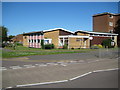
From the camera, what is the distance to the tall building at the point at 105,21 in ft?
143

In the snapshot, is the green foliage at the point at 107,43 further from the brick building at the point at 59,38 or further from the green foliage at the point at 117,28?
the green foliage at the point at 117,28

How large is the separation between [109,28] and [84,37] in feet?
53.0

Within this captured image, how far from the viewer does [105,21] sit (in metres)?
43.8

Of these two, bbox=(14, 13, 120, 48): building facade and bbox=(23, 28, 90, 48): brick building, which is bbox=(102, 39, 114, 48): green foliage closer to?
bbox=(14, 13, 120, 48): building facade

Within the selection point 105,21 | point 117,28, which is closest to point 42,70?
point 105,21

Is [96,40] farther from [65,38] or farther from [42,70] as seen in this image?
[42,70]

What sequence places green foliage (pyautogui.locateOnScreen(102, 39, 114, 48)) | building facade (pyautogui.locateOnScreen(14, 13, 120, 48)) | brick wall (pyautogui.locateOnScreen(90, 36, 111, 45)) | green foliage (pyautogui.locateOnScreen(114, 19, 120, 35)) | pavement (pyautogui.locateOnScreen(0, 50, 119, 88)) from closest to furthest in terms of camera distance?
pavement (pyautogui.locateOnScreen(0, 50, 119, 88)), building facade (pyautogui.locateOnScreen(14, 13, 120, 48)), green foliage (pyautogui.locateOnScreen(102, 39, 114, 48)), brick wall (pyautogui.locateOnScreen(90, 36, 111, 45)), green foliage (pyautogui.locateOnScreen(114, 19, 120, 35))

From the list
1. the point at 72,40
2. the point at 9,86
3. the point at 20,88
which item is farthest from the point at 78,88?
the point at 72,40

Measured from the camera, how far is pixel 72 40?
30.5m

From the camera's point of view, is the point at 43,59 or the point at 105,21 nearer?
the point at 43,59

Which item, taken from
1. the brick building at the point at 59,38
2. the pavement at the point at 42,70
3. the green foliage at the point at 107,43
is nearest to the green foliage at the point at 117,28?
the green foliage at the point at 107,43

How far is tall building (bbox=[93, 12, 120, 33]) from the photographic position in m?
43.7

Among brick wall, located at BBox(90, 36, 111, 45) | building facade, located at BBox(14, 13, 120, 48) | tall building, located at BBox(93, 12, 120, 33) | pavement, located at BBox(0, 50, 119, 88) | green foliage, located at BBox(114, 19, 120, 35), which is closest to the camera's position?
pavement, located at BBox(0, 50, 119, 88)

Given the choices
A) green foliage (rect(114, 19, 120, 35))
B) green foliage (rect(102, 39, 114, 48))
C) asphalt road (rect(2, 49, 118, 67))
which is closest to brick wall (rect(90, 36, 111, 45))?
green foliage (rect(102, 39, 114, 48))
